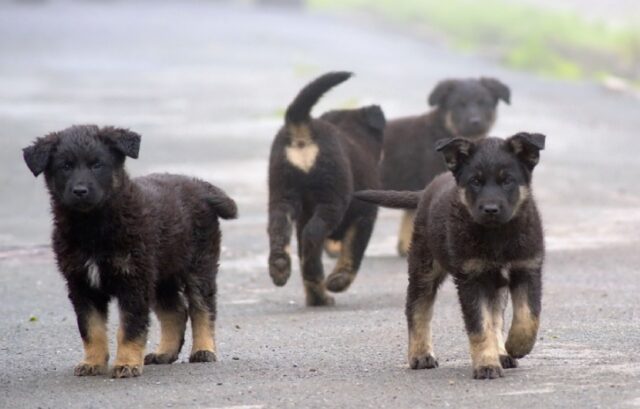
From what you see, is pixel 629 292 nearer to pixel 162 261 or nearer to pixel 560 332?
pixel 560 332

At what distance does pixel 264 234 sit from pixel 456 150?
23.2 feet

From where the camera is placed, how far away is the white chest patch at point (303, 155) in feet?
38.8

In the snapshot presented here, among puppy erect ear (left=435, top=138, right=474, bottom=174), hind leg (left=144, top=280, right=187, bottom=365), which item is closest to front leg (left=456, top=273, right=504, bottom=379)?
puppy erect ear (left=435, top=138, right=474, bottom=174)

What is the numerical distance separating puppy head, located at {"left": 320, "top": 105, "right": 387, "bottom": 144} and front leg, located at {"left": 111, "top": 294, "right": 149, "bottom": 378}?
15.4ft

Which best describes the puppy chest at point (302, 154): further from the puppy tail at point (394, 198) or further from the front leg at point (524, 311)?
the front leg at point (524, 311)

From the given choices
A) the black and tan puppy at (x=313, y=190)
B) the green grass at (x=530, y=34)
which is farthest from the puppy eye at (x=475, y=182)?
the green grass at (x=530, y=34)

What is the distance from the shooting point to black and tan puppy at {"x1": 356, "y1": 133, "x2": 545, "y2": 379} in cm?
830

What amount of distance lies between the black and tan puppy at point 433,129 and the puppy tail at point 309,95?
2.77 meters

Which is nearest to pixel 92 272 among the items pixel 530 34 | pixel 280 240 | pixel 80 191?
pixel 80 191

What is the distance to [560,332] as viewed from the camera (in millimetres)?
9898

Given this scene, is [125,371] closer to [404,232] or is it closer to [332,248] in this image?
[332,248]

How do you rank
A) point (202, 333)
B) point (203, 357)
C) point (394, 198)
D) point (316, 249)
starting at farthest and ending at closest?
point (316, 249) < point (394, 198) < point (202, 333) < point (203, 357)

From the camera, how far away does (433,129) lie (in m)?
15.1

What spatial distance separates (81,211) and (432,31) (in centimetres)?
3098
